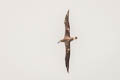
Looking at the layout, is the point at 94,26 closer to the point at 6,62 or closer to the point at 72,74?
the point at 72,74

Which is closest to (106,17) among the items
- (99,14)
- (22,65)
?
(99,14)

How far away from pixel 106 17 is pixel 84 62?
12.9 ft

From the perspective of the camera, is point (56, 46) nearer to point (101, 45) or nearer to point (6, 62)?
point (101, 45)

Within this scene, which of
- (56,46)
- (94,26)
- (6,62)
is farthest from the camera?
(6,62)

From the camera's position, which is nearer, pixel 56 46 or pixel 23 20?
pixel 56 46

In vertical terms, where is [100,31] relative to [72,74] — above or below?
above

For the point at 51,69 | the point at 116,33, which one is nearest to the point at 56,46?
the point at 51,69

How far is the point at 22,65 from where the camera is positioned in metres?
46.7

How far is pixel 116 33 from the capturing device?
4638cm

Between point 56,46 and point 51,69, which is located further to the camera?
point 51,69

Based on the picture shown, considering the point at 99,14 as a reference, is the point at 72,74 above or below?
below

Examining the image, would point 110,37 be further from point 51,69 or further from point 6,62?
point 6,62

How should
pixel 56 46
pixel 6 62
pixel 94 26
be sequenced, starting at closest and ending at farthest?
pixel 56 46 < pixel 94 26 < pixel 6 62

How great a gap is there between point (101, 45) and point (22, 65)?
6.49 meters
